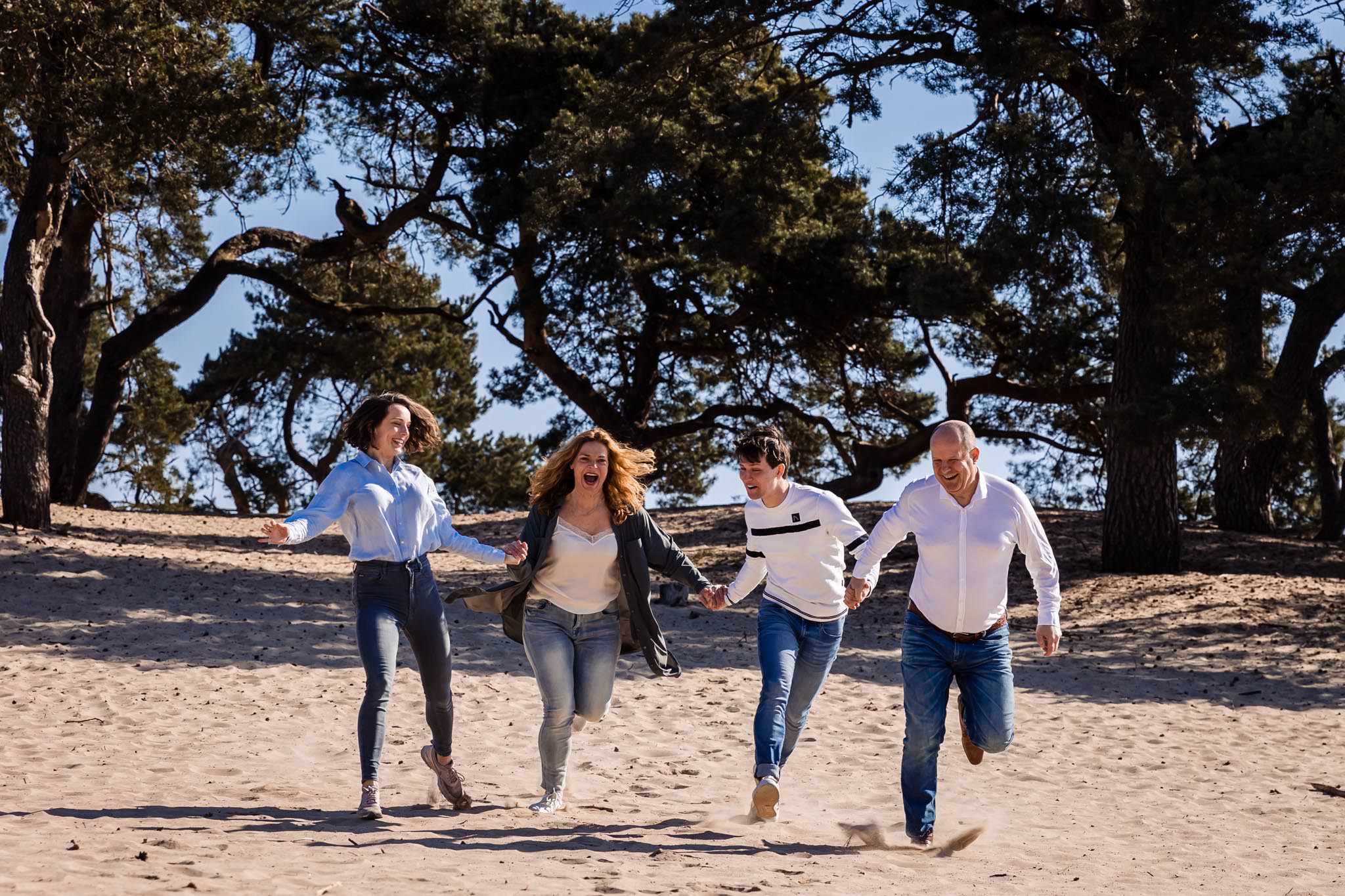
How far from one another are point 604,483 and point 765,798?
5.23 feet

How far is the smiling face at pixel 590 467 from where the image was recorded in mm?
6074

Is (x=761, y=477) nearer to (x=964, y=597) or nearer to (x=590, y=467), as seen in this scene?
(x=590, y=467)

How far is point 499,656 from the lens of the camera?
11.7 m

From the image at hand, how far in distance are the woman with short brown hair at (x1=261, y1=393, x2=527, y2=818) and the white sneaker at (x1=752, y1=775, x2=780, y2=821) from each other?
1.47 m

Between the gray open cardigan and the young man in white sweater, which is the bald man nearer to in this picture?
the young man in white sweater

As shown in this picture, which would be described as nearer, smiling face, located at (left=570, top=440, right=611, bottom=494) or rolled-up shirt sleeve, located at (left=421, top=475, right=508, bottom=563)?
smiling face, located at (left=570, top=440, right=611, bottom=494)

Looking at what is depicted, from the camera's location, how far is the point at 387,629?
5.88 metres

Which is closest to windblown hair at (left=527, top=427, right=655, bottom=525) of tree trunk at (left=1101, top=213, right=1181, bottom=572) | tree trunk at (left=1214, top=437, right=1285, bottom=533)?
tree trunk at (left=1101, top=213, right=1181, bottom=572)

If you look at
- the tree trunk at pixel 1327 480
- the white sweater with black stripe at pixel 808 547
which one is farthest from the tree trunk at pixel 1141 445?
the white sweater with black stripe at pixel 808 547

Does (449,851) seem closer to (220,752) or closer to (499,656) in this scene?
(220,752)

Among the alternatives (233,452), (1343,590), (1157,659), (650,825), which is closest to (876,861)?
(650,825)

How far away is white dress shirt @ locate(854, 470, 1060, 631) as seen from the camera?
567 centimetres

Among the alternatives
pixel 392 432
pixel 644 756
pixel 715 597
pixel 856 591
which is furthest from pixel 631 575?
pixel 644 756

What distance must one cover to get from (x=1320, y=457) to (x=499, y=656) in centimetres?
1439
